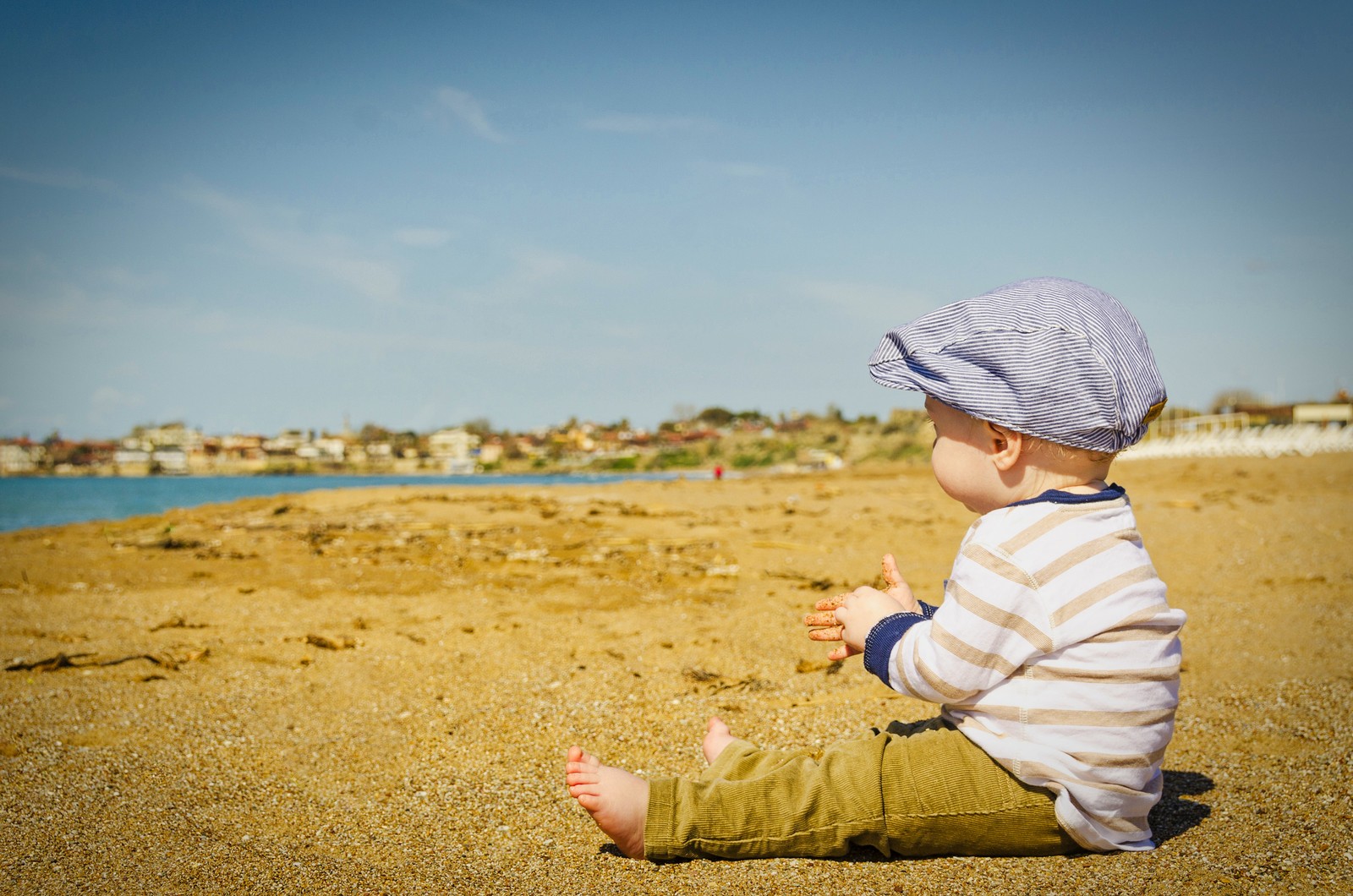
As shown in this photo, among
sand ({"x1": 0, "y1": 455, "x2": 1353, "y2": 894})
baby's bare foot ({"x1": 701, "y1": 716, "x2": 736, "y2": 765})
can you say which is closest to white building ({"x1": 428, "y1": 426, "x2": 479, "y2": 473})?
sand ({"x1": 0, "y1": 455, "x2": 1353, "y2": 894})

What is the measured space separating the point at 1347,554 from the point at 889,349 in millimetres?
5470

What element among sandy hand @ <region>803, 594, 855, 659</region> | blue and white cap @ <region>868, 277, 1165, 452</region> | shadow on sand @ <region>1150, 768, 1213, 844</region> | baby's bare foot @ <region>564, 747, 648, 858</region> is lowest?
shadow on sand @ <region>1150, 768, 1213, 844</region>

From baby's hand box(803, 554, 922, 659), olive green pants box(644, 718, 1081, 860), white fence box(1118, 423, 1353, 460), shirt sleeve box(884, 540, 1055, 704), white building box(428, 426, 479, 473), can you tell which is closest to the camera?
shirt sleeve box(884, 540, 1055, 704)

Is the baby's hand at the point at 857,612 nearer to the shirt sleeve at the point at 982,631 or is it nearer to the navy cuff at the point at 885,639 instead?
the navy cuff at the point at 885,639

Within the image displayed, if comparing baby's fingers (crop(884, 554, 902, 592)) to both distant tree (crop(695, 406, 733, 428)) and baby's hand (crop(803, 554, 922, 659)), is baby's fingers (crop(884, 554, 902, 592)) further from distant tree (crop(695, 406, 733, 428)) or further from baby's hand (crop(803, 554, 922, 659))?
distant tree (crop(695, 406, 733, 428))

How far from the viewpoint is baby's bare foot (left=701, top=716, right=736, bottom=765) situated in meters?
1.88

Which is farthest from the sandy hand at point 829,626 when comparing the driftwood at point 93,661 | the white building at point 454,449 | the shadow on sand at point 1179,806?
the white building at point 454,449

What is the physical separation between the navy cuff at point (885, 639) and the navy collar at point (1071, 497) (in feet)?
1.04

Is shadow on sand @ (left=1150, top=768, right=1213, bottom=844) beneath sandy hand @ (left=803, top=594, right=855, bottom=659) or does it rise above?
beneath

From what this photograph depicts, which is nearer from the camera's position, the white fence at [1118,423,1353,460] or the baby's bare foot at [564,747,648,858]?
the baby's bare foot at [564,747,648,858]

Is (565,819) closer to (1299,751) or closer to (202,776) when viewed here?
(202,776)

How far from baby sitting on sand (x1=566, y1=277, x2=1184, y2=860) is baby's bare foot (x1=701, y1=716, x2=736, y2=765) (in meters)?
0.14

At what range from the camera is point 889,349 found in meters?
1.74

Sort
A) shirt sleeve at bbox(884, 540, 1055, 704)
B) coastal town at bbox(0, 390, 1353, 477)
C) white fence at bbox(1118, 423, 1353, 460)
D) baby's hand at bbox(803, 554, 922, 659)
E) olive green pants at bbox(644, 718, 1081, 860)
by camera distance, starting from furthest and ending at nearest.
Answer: coastal town at bbox(0, 390, 1353, 477)
white fence at bbox(1118, 423, 1353, 460)
baby's hand at bbox(803, 554, 922, 659)
olive green pants at bbox(644, 718, 1081, 860)
shirt sleeve at bbox(884, 540, 1055, 704)
